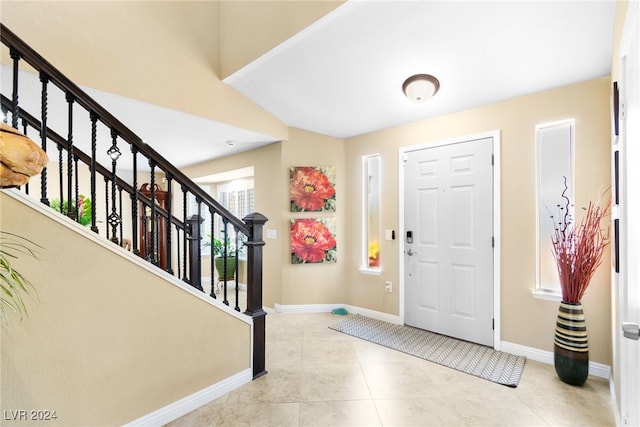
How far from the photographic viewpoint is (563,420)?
74.3 inches

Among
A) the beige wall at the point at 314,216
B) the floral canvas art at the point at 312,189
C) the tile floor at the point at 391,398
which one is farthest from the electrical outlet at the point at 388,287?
the floral canvas art at the point at 312,189

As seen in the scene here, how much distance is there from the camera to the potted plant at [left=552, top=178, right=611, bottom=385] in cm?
222

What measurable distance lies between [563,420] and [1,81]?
14.8ft

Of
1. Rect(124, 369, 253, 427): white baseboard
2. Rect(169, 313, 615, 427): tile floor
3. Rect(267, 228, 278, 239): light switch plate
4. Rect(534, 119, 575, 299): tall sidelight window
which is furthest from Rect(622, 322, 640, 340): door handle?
Rect(267, 228, 278, 239): light switch plate

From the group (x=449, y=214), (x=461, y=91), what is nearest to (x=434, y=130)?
(x=461, y=91)

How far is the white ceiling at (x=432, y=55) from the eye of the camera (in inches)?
79.8

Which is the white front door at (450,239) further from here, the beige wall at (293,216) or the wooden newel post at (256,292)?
the wooden newel post at (256,292)

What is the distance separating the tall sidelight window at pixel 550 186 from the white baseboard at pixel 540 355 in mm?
497

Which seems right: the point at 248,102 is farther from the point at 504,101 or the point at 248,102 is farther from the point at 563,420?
the point at 563,420

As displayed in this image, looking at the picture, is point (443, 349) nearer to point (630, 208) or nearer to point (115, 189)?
point (630, 208)

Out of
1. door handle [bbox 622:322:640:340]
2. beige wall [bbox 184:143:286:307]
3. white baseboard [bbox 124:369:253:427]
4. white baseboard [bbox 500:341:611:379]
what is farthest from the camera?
beige wall [bbox 184:143:286:307]

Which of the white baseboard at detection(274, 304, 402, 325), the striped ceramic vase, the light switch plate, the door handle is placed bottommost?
the white baseboard at detection(274, 304, 402, 325)

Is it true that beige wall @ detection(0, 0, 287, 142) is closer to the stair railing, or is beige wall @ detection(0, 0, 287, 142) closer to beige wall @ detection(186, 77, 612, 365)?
the stair railing

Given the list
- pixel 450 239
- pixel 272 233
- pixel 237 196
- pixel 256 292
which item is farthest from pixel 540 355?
pixel 237 196
